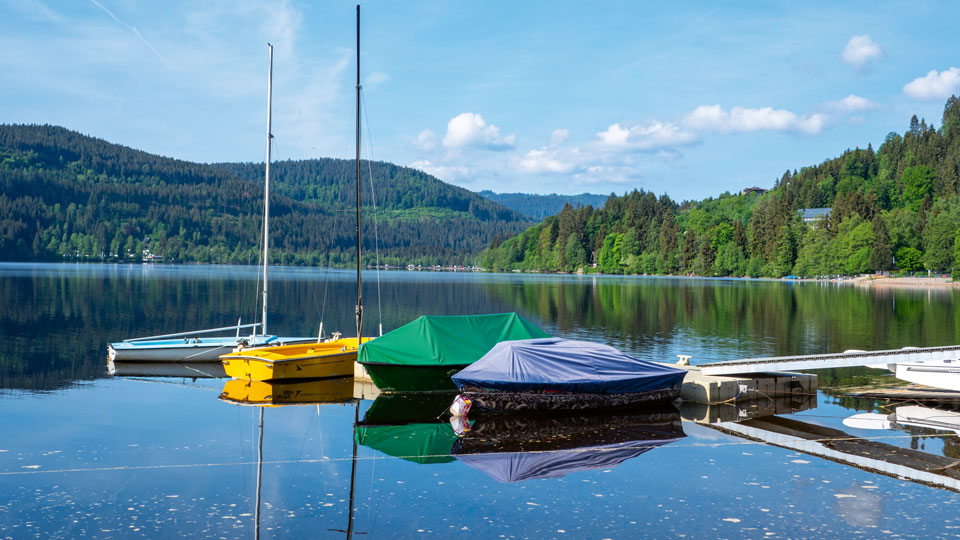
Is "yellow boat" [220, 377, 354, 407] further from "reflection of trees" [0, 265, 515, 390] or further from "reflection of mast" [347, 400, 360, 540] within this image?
"reflection of trees" [0, 265, 515, 390]

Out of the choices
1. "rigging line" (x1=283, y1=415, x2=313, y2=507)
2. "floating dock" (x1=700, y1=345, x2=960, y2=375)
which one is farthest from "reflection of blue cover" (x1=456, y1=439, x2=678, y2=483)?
"floating dock" (x1=700, y1=345, x2=960, y2=375)

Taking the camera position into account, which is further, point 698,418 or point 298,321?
point 298,321

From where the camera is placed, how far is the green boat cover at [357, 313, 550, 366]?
2403 cm

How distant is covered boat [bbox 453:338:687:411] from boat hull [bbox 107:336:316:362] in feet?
45.0

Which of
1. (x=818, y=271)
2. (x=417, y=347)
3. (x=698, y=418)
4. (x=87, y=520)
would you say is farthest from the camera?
(x=818, y=271)

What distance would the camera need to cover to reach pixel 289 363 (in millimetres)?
26172

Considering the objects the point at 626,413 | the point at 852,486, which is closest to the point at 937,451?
the point at 852,486

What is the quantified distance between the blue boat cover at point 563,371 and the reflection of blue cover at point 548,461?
3709 mm

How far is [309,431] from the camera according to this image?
18297 millimetres

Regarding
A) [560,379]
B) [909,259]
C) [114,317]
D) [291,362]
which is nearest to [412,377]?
[291,362]

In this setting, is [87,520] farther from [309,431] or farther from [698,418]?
[698,418]

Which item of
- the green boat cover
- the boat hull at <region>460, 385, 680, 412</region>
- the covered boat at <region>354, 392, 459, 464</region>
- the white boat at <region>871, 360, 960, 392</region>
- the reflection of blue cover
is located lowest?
the covered boat at <region>354, 392, 459, 464</region>

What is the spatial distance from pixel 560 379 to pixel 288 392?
30.6 feet

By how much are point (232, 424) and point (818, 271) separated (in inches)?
7053
